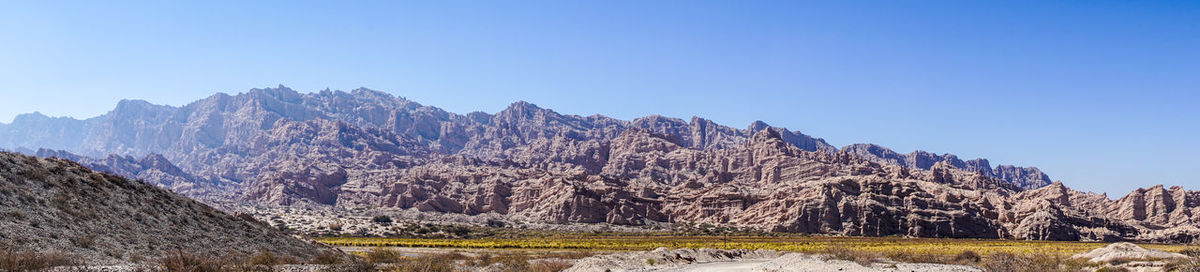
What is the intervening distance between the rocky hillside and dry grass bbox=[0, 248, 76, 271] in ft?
4.56

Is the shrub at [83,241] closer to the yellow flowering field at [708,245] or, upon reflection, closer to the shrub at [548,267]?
the shrub at [548,267]

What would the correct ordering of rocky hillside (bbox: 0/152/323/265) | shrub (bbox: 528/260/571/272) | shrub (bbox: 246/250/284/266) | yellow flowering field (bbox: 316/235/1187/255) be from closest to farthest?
rocky hillside (bbox: 0/152/323/265)
shrub (bbox: 246/250/284/266)
shrub (bbox: 528/260/571/272)
yellow flowering field (bbox: 316/235/1187/255)

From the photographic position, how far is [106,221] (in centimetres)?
3309

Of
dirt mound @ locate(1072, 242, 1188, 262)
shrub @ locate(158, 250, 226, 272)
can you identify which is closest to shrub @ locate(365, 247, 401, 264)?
shrub @ locate(158, 250, 226, 272)

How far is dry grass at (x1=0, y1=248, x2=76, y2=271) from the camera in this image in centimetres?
2292

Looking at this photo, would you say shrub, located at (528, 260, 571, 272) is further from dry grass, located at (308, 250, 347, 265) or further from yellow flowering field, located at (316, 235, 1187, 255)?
yellow flowering field, located at (316, 235, 1187, 255)

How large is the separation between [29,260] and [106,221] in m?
10.2

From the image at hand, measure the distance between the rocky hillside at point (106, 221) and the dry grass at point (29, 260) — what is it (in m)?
1.39

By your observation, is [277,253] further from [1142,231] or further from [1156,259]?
[1142,231]

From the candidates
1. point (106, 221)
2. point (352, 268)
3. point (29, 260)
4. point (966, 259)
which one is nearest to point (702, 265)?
point (966, 259)

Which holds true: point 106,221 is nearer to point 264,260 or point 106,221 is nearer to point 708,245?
point 264,260

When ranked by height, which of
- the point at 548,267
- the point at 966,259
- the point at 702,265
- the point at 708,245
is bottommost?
the point at 548,267

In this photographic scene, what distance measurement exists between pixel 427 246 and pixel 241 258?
48.4 meters

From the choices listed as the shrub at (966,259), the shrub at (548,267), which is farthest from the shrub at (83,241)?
the shrub at (966,259)
